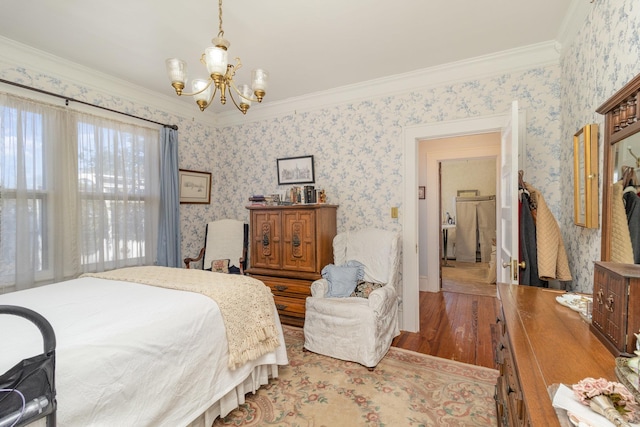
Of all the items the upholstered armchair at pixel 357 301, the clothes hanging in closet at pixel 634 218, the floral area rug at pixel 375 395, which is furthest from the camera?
the upholstered armchair at pixel 357 301

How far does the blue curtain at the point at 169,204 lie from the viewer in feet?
11.2

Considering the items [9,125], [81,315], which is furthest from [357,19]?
[9,125]

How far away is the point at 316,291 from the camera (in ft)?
9.14

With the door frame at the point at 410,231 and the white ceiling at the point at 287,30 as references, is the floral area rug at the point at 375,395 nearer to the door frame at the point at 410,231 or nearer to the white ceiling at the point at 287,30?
the door frame at the point at 410,231

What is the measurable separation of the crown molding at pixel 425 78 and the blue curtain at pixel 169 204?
112 centimetres

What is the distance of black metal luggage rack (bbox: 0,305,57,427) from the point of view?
695 millimetres

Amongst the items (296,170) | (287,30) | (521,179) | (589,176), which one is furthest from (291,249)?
(589,176)

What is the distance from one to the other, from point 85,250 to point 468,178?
7.63m

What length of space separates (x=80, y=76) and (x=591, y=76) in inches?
161

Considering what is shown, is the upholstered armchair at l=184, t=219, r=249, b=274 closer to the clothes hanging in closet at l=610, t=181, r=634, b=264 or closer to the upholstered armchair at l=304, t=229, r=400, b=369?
the upholstered armchair at l=304, t=229, r=400, b=369

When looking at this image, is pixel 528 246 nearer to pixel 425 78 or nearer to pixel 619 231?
pixel 619 231

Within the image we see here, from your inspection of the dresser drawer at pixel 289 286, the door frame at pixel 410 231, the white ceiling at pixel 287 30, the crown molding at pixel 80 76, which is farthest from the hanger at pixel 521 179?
the crown molding at pixel 80 76

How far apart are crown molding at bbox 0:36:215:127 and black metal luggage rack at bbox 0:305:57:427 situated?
2.82 meters

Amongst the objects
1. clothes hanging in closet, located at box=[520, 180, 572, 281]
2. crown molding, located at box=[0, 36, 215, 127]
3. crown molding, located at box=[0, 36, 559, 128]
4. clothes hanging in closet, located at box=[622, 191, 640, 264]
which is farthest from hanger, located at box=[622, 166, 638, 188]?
crown molding, located at box=[0, 36, 215, 127]
